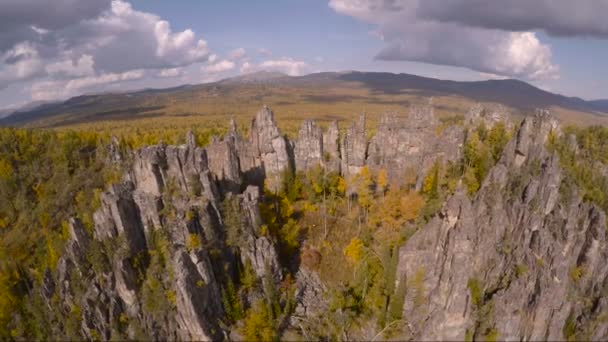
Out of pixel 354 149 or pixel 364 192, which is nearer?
pixel 364 192

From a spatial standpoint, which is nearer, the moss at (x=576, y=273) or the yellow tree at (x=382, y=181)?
the moss at (x=576, y=273)

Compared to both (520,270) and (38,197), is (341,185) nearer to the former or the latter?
(520,270)

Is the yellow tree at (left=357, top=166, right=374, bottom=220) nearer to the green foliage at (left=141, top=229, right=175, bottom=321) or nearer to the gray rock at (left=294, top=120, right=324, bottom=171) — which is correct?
the gray rock at (left=294, top=120, right=324, bottom=171)

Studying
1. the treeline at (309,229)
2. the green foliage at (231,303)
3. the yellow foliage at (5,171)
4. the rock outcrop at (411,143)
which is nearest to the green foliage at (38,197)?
the yellow foliage at (5,171)

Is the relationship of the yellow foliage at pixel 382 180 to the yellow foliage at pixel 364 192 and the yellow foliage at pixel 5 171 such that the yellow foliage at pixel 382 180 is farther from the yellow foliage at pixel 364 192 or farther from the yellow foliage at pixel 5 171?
the yellow foliage at pixel 5 171

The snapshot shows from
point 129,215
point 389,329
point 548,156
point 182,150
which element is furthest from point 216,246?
point 548,156

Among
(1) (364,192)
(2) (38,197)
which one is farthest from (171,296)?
(2) (38,197)
